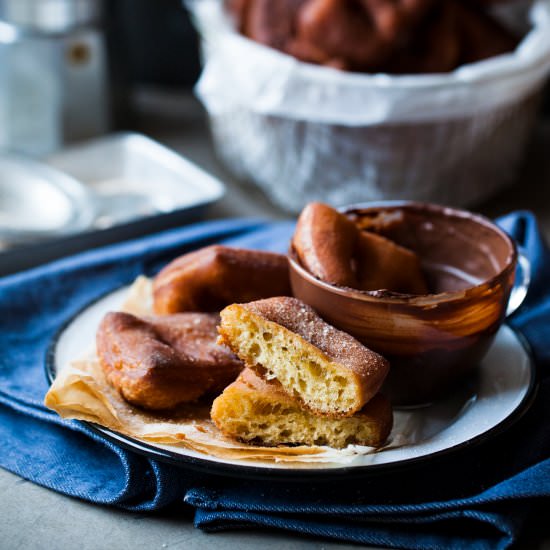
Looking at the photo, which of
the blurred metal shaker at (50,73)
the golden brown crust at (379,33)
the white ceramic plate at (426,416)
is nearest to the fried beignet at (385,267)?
the white ceramic plate at (426,416)

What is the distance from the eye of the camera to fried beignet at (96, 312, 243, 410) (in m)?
0.76

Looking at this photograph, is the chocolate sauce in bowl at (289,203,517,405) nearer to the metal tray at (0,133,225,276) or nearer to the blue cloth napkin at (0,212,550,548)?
the blue cloth napkin at (0,212,550,548)

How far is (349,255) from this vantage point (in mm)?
814

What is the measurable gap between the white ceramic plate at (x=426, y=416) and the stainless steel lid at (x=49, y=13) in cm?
69

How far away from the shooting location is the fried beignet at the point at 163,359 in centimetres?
76

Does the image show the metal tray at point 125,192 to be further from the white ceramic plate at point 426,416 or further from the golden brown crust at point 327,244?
the golden brown crust at point 327,244

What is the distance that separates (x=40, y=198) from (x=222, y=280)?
1.88 feet

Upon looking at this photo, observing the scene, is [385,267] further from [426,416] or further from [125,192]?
[125,192]

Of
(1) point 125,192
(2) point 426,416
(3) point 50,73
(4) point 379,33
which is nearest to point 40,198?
(1) point 125,192

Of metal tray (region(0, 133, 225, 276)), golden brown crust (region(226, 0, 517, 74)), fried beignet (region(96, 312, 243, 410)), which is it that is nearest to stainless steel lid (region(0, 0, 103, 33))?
metal tray (region(0, 133, 225, 276))

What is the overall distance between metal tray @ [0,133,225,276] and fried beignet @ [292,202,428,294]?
0.47 m

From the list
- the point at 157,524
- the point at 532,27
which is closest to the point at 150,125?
the point at 532,27

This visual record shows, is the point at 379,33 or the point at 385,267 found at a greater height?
the point at 379,33

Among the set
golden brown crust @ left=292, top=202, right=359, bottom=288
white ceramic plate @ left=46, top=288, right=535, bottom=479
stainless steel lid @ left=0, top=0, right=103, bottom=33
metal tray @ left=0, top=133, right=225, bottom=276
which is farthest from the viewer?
stainless steel lid @ left=0, top=0, right=103, bottom=33
